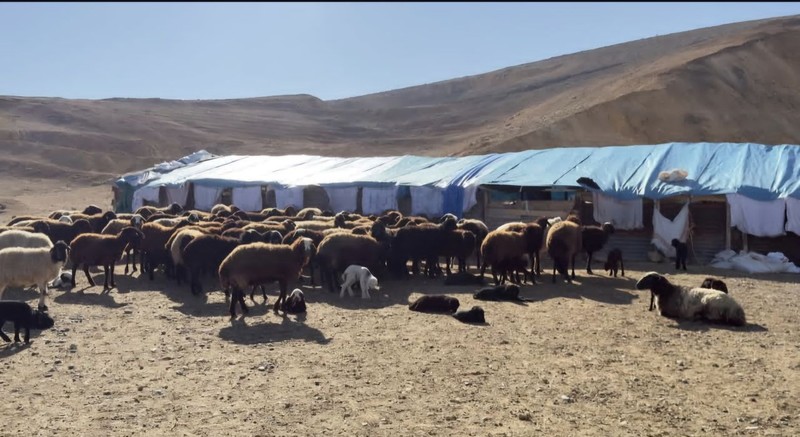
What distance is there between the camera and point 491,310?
12.3 meters

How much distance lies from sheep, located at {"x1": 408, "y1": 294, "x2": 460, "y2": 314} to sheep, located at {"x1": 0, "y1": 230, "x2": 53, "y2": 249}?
854 centimetres

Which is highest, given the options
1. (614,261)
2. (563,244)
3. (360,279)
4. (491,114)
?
(491,114)

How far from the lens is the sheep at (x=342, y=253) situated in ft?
48.7

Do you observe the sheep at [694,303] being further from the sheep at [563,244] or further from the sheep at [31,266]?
the sheep at [31,266]

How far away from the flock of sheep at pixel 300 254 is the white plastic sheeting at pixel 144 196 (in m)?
14.3

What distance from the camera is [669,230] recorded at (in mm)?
19359

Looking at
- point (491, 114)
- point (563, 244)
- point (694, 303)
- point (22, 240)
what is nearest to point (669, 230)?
point (563, 244)

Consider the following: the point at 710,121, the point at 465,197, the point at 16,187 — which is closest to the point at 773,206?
the point at 465,197

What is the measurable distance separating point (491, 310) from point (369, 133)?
74807mm

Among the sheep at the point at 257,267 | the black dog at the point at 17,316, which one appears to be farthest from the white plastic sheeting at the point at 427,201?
the black dog at the point at 17,316

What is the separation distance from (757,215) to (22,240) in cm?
1794

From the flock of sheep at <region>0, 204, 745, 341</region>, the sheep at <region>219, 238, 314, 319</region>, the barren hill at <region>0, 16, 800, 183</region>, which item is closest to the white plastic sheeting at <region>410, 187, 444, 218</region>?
the flock of sheep at <region>0, 204, 745, 341</region>

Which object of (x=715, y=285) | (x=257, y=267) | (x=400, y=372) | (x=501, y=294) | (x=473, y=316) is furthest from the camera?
(x=501, y=294)

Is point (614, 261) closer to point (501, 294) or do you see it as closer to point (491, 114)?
point (501, 294)
